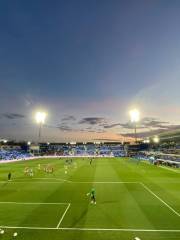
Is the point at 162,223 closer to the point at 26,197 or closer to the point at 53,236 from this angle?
the point at 53,236

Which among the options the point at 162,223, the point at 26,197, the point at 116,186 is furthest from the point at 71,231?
the point at 116,186

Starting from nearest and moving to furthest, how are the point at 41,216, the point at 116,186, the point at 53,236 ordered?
the point at 53,236
the point at 41,216
the point at 116,186

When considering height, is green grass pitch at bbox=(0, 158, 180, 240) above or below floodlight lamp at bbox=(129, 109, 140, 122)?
below

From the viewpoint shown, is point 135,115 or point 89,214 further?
point 135,115

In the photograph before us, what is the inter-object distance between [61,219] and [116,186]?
2258 centimetres

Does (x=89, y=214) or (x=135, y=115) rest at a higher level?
(x=135, y=115)

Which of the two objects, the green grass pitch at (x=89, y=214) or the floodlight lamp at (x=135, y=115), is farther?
the floodlight lamp at (x=135, y=115)

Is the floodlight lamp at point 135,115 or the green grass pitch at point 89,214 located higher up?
the floodlight lamp at point 135,115

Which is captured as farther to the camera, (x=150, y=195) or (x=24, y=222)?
(x=150, y=195)

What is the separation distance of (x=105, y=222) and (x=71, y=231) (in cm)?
396

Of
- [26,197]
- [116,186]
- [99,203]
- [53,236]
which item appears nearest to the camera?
[53,236]

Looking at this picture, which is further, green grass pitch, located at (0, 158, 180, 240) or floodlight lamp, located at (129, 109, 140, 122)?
floodlight lamp, located at (129, 109, 140, 122)

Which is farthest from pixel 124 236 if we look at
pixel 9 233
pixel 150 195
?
pixel 150 195

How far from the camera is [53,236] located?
22.8 meters
